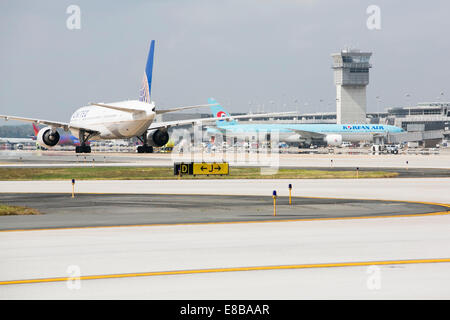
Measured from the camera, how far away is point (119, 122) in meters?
89.8

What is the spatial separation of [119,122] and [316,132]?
67.3 meters

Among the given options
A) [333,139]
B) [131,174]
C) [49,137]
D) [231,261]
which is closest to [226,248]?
[231,261]

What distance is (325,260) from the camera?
1786cm

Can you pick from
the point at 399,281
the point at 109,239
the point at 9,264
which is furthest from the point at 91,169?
the point at 399,281

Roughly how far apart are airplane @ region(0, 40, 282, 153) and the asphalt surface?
45.1 meters

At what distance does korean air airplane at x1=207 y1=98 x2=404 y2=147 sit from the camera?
148375 mm

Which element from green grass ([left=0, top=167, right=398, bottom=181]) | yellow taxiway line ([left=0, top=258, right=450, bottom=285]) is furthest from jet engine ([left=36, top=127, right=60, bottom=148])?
yellow taxiway line ([left=0, top=258, right=450, bottom=285])

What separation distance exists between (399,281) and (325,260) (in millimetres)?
3163

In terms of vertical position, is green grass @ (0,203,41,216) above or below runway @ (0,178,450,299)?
above

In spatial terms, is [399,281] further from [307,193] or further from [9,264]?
[307,193]

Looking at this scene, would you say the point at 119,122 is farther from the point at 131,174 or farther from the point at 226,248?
the point at 226,248

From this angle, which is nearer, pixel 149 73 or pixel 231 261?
pixel 231 261

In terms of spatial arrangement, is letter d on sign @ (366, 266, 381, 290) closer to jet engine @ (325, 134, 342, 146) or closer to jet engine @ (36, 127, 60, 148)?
jet engine @ (36, 127, 60, 148)
